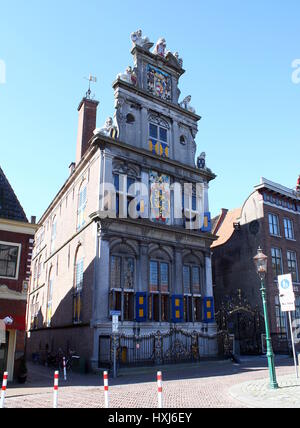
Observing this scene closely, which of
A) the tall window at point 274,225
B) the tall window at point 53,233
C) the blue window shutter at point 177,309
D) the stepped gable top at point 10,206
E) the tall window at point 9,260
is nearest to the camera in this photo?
the tall window at point 9,260

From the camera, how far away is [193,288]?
26.2 meters

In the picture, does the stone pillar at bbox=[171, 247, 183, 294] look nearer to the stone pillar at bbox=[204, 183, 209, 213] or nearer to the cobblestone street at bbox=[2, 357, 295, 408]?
the stone pillar at bbox=[204, 183, 209, 213]

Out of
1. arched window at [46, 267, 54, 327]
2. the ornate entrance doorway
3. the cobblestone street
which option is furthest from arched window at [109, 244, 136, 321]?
arched window at [46, 267, 54, 327]

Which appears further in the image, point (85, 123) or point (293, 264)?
point (293, 264)

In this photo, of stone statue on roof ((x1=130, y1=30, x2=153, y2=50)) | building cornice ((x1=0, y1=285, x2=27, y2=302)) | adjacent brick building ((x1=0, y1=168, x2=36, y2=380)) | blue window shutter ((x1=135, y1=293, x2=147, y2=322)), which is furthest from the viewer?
stone statue on roof ((x1=130, y1=30, x2=153, y2=50))

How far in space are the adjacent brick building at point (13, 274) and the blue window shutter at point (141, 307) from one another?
267 inches

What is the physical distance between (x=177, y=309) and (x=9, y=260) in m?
10.8

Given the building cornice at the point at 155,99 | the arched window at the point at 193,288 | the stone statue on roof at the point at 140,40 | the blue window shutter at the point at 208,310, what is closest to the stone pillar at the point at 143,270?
the arched window at the point at 193,288

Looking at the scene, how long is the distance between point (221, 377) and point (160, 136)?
1715 cm

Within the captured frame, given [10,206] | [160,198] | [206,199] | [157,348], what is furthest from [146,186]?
[157,348]

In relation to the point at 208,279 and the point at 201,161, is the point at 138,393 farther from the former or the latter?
the point at 201,161

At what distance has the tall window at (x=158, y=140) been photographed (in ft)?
89.4

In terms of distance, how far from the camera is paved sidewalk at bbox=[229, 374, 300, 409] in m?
9.94

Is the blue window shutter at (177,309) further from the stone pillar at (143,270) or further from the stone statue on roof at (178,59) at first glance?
the stone statue on roof at (178,59)
